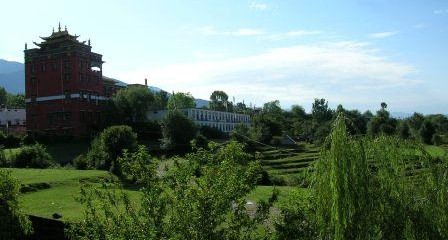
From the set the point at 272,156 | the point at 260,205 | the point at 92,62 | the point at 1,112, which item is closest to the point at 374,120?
the point at 272,156

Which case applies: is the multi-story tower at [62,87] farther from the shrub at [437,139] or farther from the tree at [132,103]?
the shrub at [437,139]

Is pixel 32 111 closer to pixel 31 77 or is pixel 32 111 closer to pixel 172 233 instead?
pixel 31 77

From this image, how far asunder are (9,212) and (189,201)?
850 cm

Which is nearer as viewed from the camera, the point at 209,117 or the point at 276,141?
the point at 276,141

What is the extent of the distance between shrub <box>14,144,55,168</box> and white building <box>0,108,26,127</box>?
191ft

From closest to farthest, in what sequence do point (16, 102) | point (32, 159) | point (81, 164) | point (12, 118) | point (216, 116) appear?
point (32, 159), point (81, 164), point (12, 118), point (216, 116), point (16, 102)

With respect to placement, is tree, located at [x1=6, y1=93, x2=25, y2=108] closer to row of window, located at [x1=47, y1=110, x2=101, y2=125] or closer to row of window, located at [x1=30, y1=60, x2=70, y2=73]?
row of window, located at [x1=30, y1=60, x2=70, y2=73]

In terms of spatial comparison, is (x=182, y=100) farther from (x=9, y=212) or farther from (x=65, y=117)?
(x=9, y=212)

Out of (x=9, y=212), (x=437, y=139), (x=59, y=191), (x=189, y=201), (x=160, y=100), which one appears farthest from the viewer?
(x=160, y=100)

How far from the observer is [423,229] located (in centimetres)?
1106

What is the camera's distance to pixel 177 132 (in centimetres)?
8238

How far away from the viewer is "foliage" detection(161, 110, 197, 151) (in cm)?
8181

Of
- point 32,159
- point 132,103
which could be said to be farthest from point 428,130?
point 32,159

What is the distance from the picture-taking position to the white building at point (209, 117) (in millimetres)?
110312
